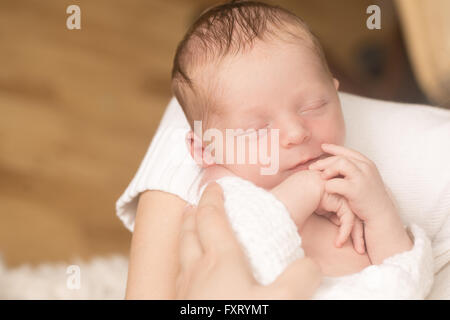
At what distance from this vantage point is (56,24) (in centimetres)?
259

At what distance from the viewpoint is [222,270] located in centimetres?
67

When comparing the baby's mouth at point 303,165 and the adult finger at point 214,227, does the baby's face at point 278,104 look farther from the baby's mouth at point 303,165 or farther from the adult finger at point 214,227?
the adult finger at point 214,227

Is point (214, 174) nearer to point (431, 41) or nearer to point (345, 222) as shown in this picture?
point (345, 222)

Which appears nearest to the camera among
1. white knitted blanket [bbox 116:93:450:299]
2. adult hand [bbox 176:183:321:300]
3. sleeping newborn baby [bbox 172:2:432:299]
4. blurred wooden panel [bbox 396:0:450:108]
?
adult hand [bbox 176:183:321:300]

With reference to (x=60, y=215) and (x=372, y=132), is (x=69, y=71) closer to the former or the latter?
(x=60, y=215)

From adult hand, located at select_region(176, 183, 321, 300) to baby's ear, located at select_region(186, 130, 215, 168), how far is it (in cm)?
19

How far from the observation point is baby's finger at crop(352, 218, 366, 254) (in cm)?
86

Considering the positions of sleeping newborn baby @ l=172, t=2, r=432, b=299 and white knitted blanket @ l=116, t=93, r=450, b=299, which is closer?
sleeping newborn baby @ l=172, t=2, r=432, b=299

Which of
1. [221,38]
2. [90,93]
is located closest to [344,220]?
[221,38]

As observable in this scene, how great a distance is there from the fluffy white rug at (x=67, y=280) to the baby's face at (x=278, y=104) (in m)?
0.74

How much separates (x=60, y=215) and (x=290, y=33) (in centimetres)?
129

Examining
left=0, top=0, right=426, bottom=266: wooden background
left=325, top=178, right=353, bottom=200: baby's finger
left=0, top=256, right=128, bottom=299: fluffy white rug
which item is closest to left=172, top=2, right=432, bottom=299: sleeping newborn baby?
left=325, top=178, right=353, bottom=200: baby's finger

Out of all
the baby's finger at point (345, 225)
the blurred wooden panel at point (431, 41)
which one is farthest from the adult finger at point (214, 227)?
the blurred wooden panel at point (431, 41)

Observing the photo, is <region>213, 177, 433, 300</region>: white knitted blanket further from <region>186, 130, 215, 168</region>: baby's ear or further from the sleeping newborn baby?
<region>186, 130, 215, 168</region>: baby's ear
